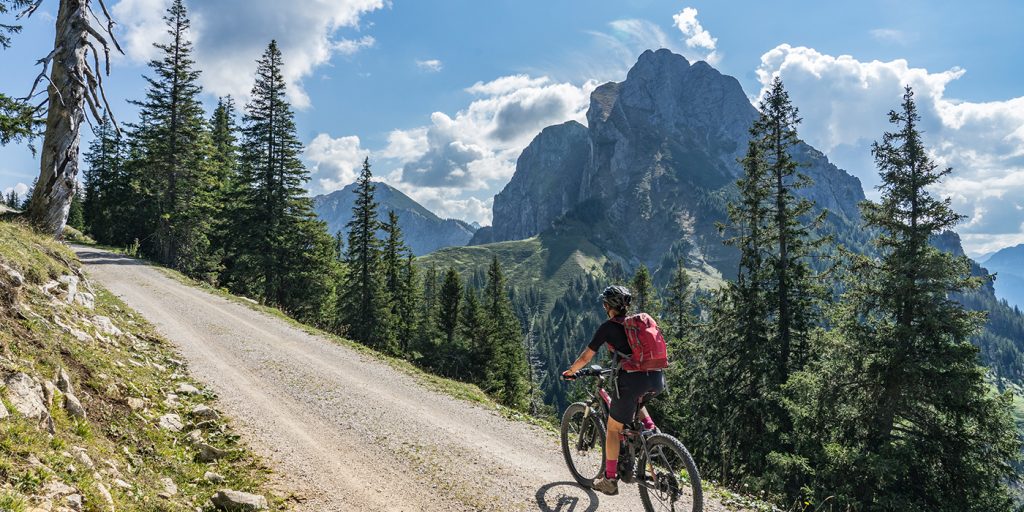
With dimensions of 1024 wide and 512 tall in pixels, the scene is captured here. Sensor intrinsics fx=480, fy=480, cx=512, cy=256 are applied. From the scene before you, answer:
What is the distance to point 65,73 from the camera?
1228cm

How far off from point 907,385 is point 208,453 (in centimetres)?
2084

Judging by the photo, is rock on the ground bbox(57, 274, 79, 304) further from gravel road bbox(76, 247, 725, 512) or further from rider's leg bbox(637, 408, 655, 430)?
rider's leg bbox(637, 408, 655, 430)

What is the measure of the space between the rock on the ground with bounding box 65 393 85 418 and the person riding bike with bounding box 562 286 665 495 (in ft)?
19.5

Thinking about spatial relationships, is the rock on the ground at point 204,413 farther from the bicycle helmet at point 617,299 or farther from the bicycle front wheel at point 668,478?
the bicycle front wheel at point 668,478

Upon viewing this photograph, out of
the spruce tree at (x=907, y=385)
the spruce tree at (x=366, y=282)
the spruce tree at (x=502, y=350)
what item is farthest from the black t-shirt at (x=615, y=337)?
the spruce tree at (x=366, y=282)

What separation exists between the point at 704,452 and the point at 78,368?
86.6 ft

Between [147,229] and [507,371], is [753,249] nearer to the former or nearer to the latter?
[507,371]

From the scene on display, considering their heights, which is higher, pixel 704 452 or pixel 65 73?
pixel 65 73

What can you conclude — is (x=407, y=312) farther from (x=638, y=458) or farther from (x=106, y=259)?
(x=638, y=458)

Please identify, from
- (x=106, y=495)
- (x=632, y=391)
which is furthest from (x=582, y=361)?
(x=106, y=495)

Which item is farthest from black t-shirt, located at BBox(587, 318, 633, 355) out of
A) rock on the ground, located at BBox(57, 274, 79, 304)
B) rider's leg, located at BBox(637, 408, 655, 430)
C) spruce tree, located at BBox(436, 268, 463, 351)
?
spruce tree, located at BBox(436, 268, 463, 351)

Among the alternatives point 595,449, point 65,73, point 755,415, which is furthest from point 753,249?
point 65,73

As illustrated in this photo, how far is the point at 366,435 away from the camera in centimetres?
879

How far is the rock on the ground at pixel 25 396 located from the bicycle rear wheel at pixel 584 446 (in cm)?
635
